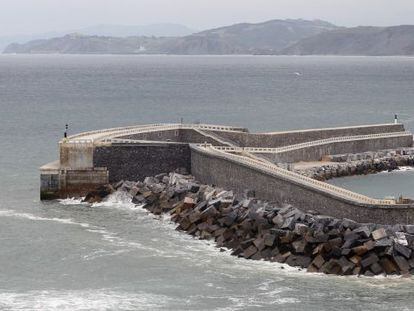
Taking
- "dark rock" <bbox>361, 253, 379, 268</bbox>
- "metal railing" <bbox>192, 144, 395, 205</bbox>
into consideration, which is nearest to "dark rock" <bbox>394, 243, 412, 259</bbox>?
"dark rock" <bbox>361, 253, 379, 268</bbox>

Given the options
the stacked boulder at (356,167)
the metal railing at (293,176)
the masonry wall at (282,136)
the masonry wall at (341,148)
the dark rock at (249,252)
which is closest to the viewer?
the dark rock at (249,252)

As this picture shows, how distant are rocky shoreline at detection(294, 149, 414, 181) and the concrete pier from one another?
3.99ft

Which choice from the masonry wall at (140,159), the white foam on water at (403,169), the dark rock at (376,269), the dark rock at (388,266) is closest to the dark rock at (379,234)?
the dark rock at (388,266)

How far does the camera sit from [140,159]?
52.7 metres

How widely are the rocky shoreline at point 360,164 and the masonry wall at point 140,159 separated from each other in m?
6.46

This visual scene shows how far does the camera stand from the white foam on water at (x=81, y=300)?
32531 mm

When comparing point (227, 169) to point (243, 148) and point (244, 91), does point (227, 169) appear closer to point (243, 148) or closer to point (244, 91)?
point (243, 148)

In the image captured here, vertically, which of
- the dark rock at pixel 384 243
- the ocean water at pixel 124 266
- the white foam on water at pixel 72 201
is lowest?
the ocean water at pixel 124 266

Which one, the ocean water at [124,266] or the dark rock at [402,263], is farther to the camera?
the dark rock at [402,263]

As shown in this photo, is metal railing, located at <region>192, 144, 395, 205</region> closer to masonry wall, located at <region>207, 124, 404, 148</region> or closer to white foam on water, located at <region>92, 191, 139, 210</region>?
white foam on water, located at <region>92, 191, 139, 210</region>

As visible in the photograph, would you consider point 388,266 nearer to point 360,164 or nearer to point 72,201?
point 72,201

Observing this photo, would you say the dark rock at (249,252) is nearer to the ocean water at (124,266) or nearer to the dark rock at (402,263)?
the ocean water at (124,266)

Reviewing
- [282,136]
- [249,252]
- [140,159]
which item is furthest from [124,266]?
[282,136]

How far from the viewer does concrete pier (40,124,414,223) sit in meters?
42.3
